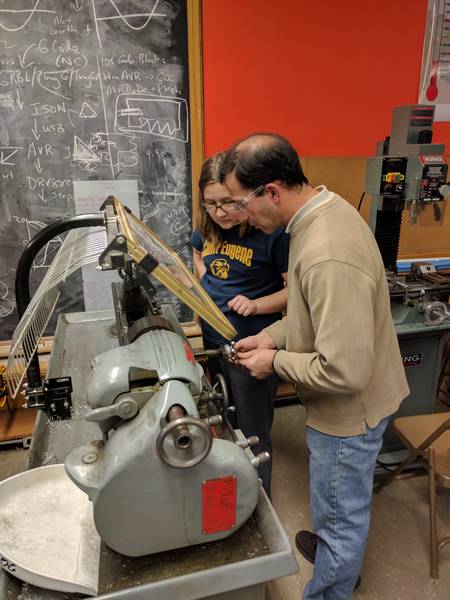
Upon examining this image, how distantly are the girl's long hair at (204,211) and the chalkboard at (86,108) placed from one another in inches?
36.1

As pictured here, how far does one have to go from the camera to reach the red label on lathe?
815mm

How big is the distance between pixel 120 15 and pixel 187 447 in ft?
7.72

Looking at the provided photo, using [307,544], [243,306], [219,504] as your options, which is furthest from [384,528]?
[219,504]

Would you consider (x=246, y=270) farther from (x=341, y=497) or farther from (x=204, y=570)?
(x=204, y=570)

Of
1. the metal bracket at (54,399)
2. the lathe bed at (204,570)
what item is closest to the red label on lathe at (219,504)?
the lathe bed at (204,570)

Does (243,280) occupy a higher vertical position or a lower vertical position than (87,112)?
lower

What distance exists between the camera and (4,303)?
101 inches

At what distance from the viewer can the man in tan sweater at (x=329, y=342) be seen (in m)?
1.06

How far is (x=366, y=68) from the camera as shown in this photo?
2.72 m

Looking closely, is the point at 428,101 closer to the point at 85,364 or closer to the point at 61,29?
the point at 61,29

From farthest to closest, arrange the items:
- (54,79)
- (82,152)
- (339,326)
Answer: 1. (82,152)
2. (54,79)
3. (339,326)

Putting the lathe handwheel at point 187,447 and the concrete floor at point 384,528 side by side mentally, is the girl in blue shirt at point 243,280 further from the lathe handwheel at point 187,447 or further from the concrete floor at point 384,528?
the lathe handwheel at point 187,447

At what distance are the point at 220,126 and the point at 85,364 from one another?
1631mm

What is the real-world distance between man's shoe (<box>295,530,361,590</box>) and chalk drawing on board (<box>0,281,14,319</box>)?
1.94 metres
